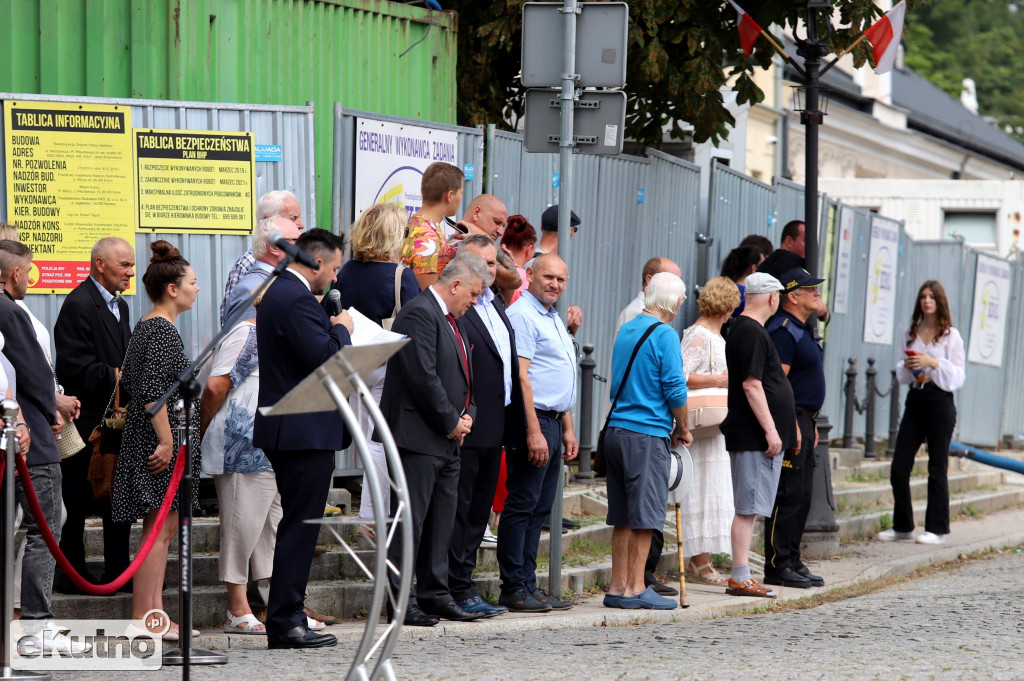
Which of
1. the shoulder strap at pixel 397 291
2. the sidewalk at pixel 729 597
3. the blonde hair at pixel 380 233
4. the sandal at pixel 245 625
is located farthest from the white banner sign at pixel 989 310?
the sandal at pixel 245 625

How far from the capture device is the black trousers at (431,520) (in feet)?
24.1

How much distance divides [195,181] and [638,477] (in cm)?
322

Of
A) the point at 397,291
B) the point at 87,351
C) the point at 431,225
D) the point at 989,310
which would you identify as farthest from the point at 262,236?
the point at 989,310

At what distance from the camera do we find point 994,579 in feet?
33.8

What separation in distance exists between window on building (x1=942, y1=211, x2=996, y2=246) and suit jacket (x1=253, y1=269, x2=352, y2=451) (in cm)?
2173

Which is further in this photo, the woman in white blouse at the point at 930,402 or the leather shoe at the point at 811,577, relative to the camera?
the woman in white blouse at the point at 930,402

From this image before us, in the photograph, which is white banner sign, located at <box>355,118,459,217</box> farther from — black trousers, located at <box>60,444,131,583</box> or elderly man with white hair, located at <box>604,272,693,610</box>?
black trousers, located at <box>60,444,131,583</box>

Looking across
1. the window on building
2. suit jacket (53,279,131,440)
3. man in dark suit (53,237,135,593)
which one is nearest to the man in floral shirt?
man in dark suit (53,237,135,593)

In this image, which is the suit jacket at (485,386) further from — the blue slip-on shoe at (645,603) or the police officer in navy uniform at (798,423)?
the police officer in navy uniform at (798,423)

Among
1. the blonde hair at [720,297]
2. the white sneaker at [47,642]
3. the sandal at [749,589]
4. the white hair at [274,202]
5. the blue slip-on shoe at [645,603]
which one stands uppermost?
the white hair at [274,202]

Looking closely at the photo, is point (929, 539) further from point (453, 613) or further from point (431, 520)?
point (431, 520)

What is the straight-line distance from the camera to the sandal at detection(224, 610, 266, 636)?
725cm

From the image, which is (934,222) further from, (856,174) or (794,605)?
(794,605)

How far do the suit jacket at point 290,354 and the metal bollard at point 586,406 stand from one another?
4.65 metres
